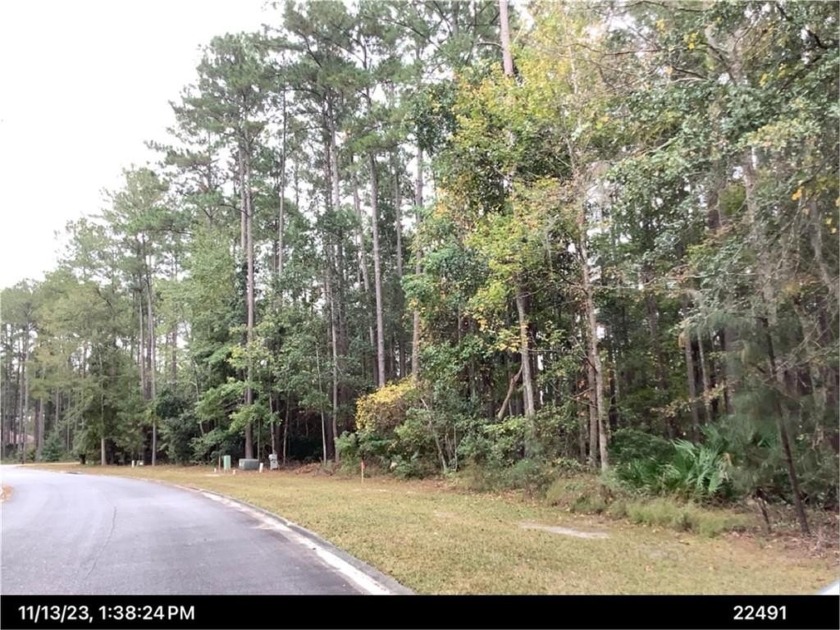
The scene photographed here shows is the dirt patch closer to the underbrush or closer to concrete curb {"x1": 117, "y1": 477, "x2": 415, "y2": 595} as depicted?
Result: the underbrush

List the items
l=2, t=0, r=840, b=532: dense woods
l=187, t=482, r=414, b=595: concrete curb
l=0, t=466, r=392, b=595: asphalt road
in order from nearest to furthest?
l=187, t=482, r=414, b=595: concrete curb
l=0, t=466, r=392, b=595: asphalt road
l=2, t=0, r=840, b=532: dense woods

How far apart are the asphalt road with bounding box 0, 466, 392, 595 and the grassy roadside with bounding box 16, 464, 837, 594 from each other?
62 cm

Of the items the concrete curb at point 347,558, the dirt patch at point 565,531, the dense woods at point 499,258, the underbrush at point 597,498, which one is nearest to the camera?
the concrete curb at point 347,558

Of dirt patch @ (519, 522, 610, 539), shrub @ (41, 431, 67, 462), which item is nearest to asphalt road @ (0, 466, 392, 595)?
dirt patch @ (519, 522, 610, 539)

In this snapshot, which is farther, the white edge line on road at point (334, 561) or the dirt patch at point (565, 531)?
→ the dirt patch at point (565, 531)

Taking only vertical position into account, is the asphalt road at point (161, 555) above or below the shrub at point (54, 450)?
above

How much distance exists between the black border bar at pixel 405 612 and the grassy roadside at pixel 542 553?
1.08 ft

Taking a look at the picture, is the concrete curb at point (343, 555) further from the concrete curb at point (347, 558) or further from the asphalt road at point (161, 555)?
the asphalt road at point (161, 555)

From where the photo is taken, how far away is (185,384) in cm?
3469

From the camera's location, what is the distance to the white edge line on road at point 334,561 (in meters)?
5.36

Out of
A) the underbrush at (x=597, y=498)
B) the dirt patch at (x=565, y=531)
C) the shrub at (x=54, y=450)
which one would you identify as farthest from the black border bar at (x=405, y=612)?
the shrub at (x=54, y=450)

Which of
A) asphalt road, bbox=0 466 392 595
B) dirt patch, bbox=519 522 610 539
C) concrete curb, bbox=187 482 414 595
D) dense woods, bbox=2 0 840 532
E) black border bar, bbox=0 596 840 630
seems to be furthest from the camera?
dirt patch, bbox=519 522 610 539

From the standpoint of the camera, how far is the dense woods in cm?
781

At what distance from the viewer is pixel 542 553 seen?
6863 mm
